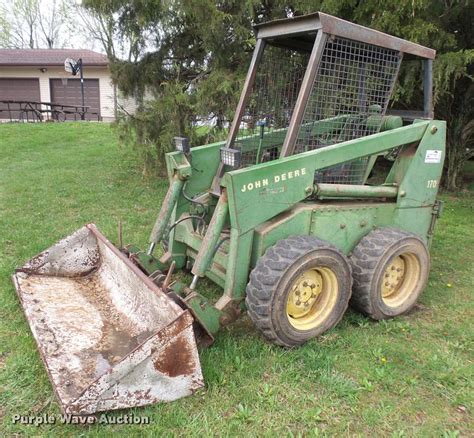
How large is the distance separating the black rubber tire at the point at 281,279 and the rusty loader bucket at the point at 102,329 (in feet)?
1.76

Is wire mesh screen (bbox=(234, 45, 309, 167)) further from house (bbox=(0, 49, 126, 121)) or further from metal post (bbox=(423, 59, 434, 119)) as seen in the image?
house (bbox=(0, 49, 126, 121))

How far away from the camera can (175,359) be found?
248 cm

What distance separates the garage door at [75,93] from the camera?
73.3ft

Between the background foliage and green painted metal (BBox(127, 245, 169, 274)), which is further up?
the background foliage

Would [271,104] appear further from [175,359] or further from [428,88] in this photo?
[175,359]

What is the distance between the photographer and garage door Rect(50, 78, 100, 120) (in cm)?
2233

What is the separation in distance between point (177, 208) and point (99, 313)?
1.06m

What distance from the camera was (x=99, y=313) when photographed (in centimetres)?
324

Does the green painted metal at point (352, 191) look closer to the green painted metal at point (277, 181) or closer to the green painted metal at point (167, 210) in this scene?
the green painted metal at point (277, 181)

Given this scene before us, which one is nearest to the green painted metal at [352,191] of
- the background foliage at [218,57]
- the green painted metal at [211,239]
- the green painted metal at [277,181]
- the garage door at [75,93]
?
the green painted metal at [277,181]

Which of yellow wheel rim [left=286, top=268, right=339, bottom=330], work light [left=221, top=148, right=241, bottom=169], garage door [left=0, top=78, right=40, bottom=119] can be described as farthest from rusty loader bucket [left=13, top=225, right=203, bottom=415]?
garage door [left=0, top=78, right=40, bottom=119]

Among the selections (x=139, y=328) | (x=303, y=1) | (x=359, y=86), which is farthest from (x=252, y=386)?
(x=303, y=1)

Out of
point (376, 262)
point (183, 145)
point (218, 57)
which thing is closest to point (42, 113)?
point (218, 57)

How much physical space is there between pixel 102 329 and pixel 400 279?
7.62 ft
